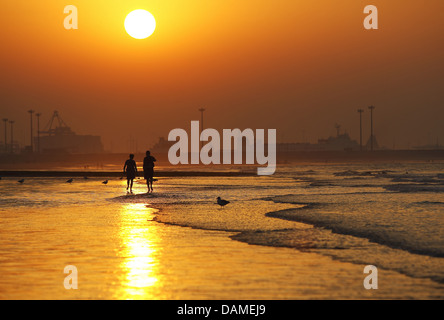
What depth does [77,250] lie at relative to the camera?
13.9m

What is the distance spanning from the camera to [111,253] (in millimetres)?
13492

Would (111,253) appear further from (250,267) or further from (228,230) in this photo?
(228,230)

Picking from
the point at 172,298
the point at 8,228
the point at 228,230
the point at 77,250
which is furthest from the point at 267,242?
the point at 8,228

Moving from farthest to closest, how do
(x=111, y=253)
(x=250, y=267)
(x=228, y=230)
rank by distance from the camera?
(x=228, y=230) < (x=111, y=253) < (x=250, y=267)

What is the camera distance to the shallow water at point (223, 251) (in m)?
9.95

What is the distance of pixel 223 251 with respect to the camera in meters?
13.8

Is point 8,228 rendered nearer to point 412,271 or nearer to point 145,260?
point 145,260

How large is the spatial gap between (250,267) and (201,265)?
89 centimetres

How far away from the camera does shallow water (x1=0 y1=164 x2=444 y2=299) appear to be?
9.95 m
